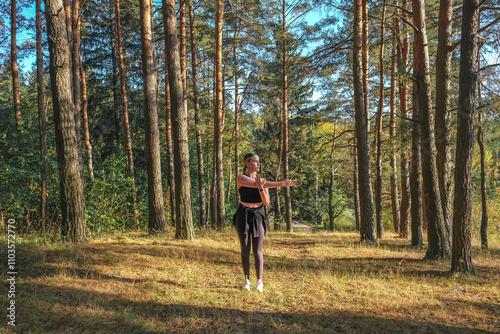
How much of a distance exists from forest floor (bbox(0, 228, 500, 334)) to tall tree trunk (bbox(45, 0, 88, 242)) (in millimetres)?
735

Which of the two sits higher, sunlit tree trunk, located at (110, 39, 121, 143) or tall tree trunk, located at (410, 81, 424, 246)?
sunlit tree trunk, located at (110, 39, 121, 143)

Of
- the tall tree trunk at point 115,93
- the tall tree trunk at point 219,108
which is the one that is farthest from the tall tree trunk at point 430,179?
the tall tree trunk at point 115,93

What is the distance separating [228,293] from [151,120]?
6.18 metres

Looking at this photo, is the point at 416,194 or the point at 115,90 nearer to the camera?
the point at 416,194

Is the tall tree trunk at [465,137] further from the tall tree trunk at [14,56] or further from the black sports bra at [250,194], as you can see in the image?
the tall tree trunk at [14,56]

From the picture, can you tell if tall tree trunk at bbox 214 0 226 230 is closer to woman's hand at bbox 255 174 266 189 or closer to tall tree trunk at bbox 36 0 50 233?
tall tree trunk at bbox 36 0 50 233

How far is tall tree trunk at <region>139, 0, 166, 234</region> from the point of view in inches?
349

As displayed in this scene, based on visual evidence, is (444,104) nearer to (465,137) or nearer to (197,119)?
(465,137)

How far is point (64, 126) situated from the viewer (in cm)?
695

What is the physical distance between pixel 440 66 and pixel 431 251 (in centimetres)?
444

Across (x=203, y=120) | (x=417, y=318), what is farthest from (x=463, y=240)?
(x=203, y=120)

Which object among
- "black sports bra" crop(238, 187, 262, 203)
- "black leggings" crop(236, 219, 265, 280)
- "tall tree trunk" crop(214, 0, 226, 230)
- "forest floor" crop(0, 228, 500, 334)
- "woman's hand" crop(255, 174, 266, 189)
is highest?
"tall tree trunk" crop(214, 0, 226, 230)

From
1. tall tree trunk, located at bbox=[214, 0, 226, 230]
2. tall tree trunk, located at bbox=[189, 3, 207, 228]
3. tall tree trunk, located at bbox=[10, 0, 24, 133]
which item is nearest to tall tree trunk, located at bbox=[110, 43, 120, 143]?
tall tree trunk, located at bbox=[10, 0, 24, 133]

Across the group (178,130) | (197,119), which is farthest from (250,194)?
(197,119)
